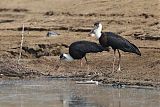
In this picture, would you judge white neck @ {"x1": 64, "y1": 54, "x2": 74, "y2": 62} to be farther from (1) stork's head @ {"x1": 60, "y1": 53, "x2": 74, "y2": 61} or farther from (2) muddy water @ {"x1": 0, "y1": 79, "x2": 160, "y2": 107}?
(2) muddy water @ {"x1": 0, "y1": 79, "x2": 160, "y2": 107}

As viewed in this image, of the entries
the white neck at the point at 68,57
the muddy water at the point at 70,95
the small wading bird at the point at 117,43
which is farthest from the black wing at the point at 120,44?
the muddy water at the point at 70,95

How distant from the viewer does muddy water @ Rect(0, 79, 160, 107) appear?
39.1 ft

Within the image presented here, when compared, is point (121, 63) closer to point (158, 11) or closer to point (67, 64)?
point (67, 64)

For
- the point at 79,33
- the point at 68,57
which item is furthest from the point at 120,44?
the point at 79,33

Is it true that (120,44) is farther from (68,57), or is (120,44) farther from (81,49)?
(68,57)

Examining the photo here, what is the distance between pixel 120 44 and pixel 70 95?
3688 mm

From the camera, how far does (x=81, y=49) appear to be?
54.3 ft

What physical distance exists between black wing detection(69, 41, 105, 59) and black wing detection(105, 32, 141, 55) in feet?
0.92

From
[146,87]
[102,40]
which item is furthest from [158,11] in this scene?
[146,87]

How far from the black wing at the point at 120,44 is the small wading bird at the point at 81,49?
0.27 metres

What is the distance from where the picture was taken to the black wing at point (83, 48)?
16469 millimetres

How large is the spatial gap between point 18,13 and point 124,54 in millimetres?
11199

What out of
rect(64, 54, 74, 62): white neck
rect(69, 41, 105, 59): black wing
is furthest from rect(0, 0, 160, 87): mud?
rect(69, 41, 105, 59): black wing

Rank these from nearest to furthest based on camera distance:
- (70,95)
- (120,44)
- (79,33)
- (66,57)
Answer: (70,95), (120,44), (66,57), (79,33)
